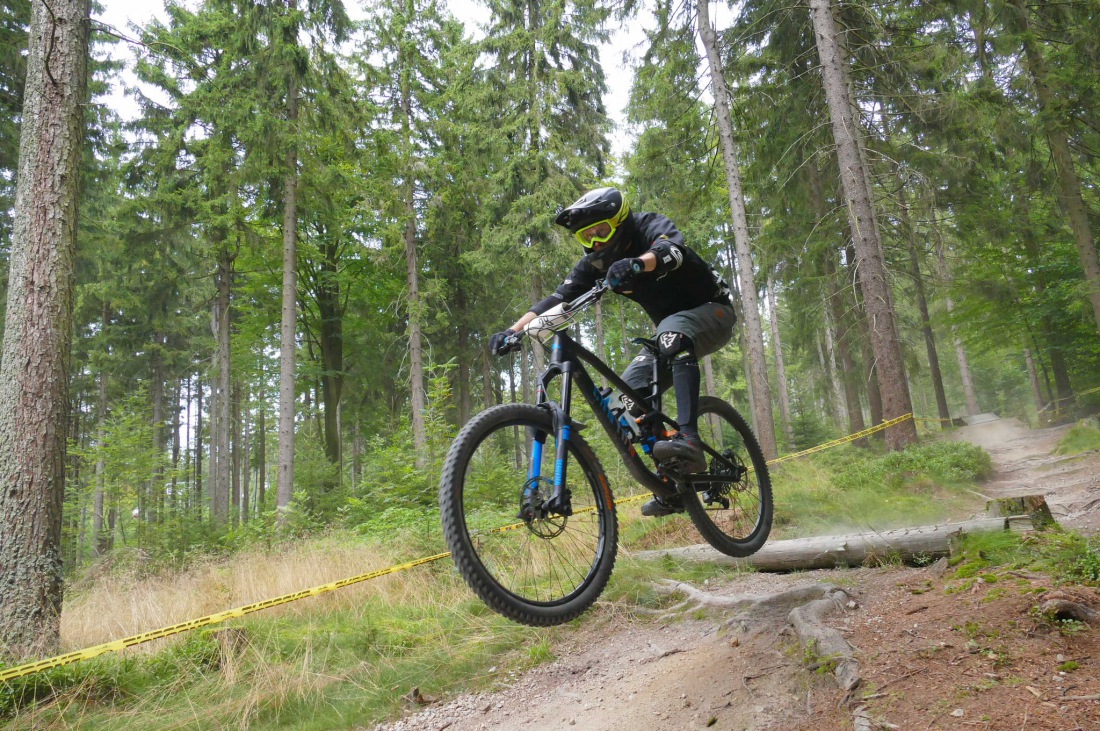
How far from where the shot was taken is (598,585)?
9.52 ft

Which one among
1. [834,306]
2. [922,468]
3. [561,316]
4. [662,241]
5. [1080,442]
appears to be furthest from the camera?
[834,306]

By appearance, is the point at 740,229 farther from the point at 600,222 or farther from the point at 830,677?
the point at 830,677

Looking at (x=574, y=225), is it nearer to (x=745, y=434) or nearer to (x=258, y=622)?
(x=745, y=434)

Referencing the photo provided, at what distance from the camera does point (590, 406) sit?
326cm

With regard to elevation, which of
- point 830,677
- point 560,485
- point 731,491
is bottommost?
point 830,677

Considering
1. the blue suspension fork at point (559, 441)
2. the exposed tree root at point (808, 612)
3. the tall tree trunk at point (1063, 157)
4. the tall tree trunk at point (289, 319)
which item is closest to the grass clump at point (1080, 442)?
the tall tree trunk at point (1063, 157)

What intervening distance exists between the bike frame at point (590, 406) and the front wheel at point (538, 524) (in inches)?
1.5

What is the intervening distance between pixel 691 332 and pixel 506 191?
13.1 meters

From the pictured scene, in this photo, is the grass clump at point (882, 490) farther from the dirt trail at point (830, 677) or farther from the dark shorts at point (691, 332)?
the dark shorts at point (691, 332)

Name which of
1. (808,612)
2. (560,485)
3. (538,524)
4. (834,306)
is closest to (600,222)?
(560,485)

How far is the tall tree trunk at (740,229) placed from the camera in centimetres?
1104

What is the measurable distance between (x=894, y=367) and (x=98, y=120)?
1685 cm

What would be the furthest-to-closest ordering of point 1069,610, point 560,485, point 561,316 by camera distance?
1. point 561,316
2. point 560,485
3. point 1069,610

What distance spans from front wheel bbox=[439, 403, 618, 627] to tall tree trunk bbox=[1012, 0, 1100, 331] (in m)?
12.8
